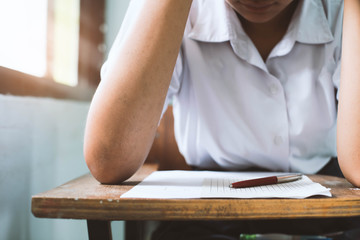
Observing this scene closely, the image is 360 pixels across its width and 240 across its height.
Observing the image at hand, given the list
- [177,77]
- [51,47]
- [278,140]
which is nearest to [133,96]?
[177,77]

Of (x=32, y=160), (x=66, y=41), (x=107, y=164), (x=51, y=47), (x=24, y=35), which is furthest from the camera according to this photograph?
(x=66, y=41)

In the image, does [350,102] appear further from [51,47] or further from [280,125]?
[51,47]

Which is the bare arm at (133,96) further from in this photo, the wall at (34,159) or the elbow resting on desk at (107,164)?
the wall at (34,159)

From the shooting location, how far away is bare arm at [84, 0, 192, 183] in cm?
57

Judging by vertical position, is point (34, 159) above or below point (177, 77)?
below

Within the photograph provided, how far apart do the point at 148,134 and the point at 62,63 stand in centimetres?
98

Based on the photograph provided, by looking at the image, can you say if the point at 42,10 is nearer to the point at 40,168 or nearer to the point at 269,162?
the point at 40,168

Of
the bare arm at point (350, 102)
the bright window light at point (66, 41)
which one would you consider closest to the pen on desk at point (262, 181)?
the bare arm at point (350, 102)

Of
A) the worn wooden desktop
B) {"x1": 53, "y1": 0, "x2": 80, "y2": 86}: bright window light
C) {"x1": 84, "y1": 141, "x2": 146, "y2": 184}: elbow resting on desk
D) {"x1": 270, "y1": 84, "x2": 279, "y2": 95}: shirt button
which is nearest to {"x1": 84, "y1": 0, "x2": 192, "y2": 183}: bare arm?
{"x1": 84, "y1": 141, "x2": 146, "y2": 184}: elbow resting on desk

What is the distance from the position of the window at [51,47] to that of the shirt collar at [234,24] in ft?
1.67

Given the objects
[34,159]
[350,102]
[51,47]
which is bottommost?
[34,159]

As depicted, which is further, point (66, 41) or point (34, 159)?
point (66, 41)

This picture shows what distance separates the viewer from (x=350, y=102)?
0.65 meters

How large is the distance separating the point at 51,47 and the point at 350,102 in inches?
45.0
